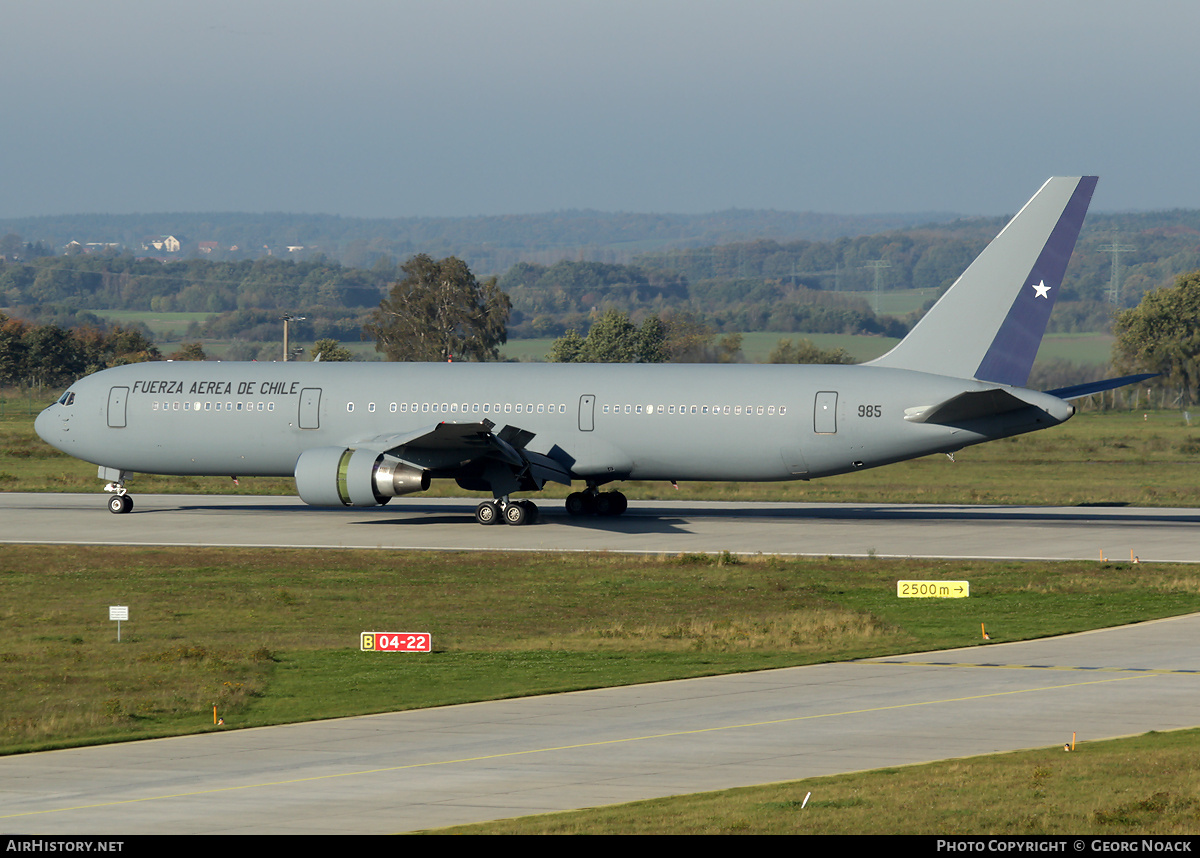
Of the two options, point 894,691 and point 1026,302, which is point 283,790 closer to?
point 894,691

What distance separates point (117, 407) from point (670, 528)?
719 inches

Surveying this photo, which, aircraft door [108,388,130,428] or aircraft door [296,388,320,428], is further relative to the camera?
aircraft door [108,388,130,428]

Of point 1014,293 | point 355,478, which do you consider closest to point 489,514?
point 355,478

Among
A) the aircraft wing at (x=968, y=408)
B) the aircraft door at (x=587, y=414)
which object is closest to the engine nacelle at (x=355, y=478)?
the aircraft door at (x=587, y=414)

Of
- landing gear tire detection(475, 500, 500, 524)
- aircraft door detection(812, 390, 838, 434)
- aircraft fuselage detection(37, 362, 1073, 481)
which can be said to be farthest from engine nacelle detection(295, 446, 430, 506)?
aircraft door detection(812, 390, 838, 434)

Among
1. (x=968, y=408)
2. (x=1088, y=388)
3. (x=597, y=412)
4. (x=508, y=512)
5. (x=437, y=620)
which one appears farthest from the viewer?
(x=508, y=512)

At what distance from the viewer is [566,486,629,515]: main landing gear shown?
1741 inches

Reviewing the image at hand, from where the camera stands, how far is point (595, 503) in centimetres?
4428

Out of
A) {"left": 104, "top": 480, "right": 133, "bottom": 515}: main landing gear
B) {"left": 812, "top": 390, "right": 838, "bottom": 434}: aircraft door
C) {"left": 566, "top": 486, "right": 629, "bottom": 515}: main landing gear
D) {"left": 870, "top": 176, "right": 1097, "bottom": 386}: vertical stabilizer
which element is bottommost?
{"left": 104, "top": 480, "right": 133, "bottom": 515}: main landing gear

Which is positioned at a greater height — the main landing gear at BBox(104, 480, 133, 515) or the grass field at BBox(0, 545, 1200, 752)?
the grass field at BBox(0, 545, 1200, 752)

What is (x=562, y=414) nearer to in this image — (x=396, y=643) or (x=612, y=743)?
(x=396, y=643)

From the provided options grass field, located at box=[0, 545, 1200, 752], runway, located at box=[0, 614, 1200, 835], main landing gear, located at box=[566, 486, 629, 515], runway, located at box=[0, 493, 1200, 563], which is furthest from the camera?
main landing gear, located at box=[566, 486, 629, 515]

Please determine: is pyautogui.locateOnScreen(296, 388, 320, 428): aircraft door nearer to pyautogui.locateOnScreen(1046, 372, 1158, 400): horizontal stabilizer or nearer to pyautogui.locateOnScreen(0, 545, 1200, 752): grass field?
pyautogui.locateOnScreen(0, 545, 1200, 752): grass field

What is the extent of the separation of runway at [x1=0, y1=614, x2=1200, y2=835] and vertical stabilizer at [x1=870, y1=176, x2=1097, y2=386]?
723 inches
